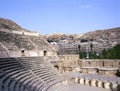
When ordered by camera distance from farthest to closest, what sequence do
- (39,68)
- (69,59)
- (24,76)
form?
(69,59) < (39,68) < (24,76)

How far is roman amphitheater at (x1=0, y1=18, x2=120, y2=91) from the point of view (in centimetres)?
1504

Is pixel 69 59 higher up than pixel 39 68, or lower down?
higher up

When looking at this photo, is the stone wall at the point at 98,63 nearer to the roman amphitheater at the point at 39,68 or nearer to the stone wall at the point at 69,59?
the roman amphitheater at the point at 39,68

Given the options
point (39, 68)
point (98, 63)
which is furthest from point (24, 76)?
point (98, 63)

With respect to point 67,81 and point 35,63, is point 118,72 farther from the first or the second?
point 35,63

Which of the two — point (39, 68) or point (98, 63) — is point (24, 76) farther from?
point (98, 63)

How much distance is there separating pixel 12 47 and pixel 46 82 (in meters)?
6.78

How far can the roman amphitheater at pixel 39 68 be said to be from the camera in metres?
15.0

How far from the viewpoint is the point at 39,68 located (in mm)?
20188

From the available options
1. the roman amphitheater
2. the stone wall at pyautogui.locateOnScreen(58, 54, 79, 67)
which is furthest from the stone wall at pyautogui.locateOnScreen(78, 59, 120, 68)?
the stone wall at pyautogui.locateOnScreen(58, 54, 79, 67)

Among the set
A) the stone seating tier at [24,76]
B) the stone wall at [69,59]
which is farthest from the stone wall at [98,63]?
the stone seating tier at [24,76]

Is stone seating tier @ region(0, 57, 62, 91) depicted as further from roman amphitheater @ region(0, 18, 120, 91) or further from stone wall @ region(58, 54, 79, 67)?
stone wall @ region(58, 54, 79, 67)

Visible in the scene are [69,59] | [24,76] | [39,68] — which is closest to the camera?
[24,76]

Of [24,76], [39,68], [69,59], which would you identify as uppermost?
[69,59]
